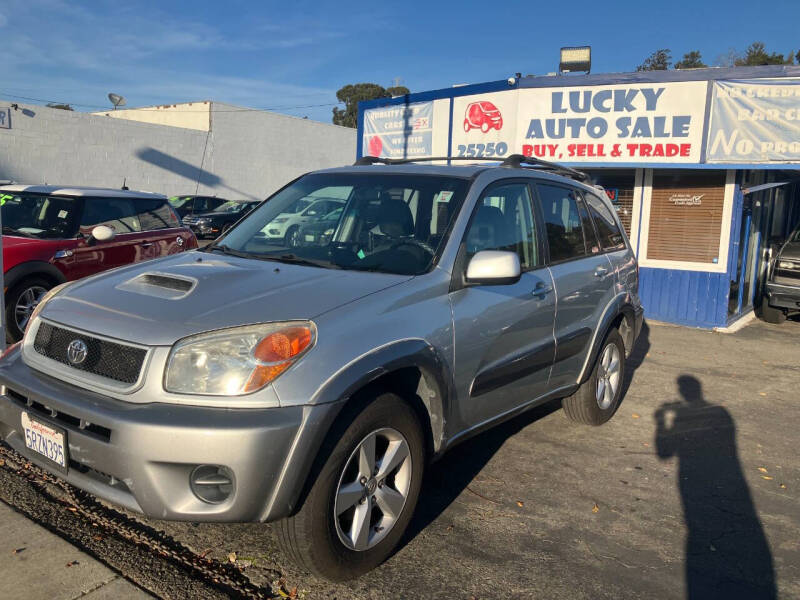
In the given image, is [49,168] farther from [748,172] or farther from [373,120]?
[748,172]

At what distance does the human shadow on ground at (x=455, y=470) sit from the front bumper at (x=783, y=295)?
20.8 ft

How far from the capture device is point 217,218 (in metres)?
21.4

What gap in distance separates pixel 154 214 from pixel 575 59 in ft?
25.9

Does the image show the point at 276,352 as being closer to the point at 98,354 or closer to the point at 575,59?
the point at 98,354

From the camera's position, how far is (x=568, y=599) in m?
2.98

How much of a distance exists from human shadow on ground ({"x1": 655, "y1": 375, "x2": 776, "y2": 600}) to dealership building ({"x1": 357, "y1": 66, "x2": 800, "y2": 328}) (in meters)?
4.34

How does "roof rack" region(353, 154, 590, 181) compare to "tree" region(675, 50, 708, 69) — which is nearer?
"roof rack" region(353, 154, 590, 181)

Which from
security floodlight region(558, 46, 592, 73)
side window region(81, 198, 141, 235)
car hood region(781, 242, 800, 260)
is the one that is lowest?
car hood region(781, 242, 800, 260)

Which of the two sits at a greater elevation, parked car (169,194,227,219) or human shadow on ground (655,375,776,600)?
parked car (169,194,227,219)

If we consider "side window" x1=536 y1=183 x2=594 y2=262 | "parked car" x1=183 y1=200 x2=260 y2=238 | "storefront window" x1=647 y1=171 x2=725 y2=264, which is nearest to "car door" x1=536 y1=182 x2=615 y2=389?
"side window" x1=536 y1=183 x2=594 y2=262

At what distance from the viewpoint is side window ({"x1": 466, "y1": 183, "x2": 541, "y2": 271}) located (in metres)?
3.80

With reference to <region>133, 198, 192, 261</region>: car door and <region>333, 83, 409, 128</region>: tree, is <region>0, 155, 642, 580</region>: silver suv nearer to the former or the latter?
<region>133, 198, 192, 261</region>: car door

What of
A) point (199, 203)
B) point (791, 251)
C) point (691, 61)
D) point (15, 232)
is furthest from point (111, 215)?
point (691, 61)

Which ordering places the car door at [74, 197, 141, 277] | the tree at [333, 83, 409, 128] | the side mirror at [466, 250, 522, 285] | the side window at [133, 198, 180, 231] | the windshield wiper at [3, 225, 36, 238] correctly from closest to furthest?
1. the side mirror at [466, 250, 522, 285]
2. the windshield wiper at [3, 225, 36, 238]
3. the car door at [74, 197, 141, 277]
4. the side window at [133, 198, 180, 231]
5. the tree at [333, 83, 409, 128]
